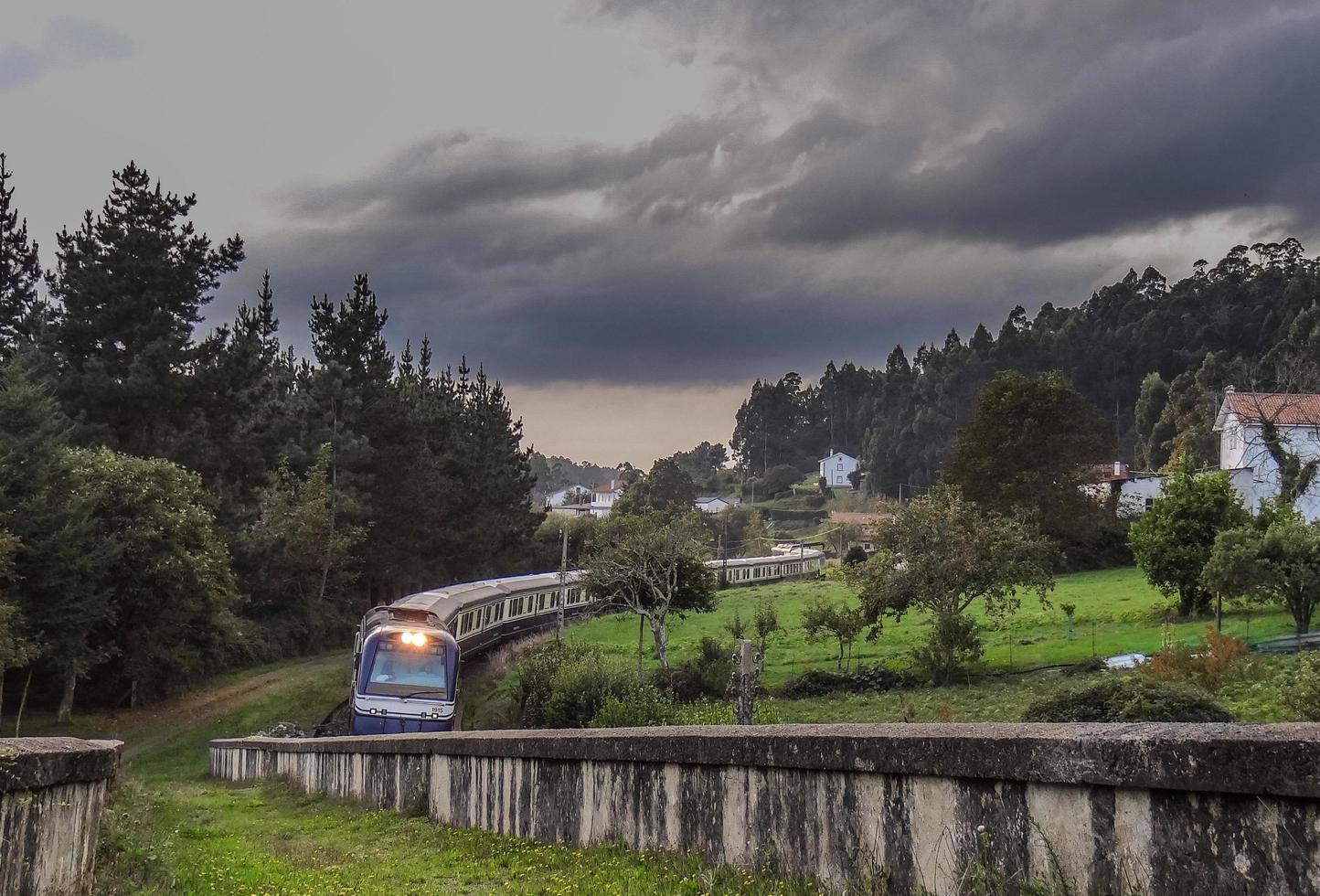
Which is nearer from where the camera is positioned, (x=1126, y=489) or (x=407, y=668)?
(x=407, y=668)

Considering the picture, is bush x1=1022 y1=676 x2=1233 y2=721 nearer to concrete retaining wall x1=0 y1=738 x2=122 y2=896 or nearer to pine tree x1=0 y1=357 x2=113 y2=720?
concrete retaining wall x1=0 y1=738 x2=122 y2=896

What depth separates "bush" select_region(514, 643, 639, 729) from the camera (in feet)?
84.9

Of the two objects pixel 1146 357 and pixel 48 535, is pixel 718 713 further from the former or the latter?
pixel 1146 357

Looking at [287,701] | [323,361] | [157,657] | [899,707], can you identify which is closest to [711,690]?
[899,707]

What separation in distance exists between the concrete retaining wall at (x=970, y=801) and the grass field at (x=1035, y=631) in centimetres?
2590

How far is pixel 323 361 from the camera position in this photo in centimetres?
6206

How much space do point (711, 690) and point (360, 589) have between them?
3386cm

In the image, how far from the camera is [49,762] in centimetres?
588

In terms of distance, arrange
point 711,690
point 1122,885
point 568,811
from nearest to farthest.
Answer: point 1122,885, point 568,811, point 711,690

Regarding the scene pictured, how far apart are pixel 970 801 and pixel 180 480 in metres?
38.1

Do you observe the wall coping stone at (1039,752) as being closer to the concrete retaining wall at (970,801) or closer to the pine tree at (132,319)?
the concrete retaining wall at (970,801)

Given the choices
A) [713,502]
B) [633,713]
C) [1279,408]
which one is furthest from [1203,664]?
[713,502]

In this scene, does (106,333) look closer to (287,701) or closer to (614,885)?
(287,701)

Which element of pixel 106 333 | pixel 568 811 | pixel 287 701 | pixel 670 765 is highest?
pixel 106 333
